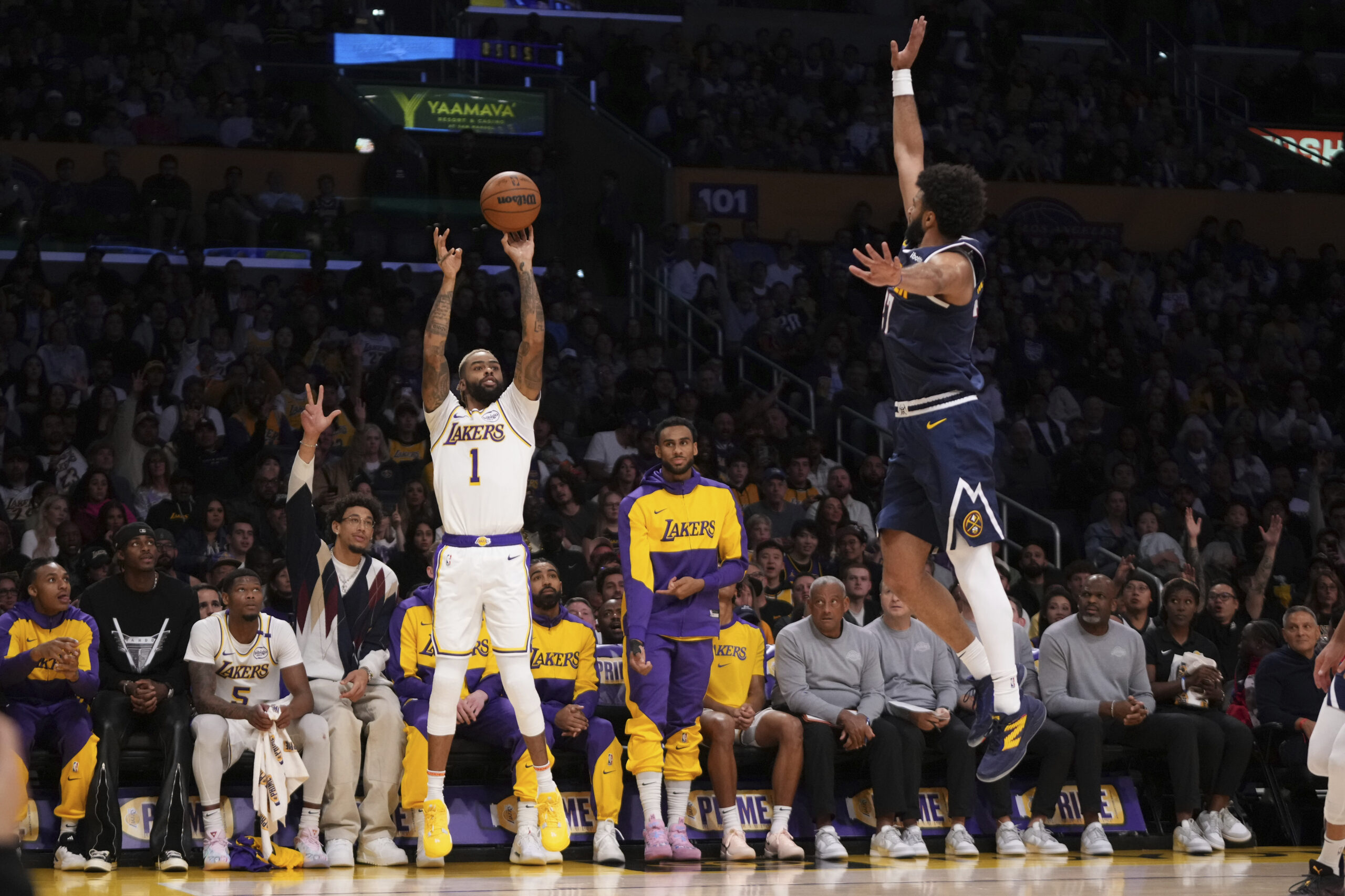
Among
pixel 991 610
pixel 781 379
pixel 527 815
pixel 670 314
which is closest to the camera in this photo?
pixel 991 610

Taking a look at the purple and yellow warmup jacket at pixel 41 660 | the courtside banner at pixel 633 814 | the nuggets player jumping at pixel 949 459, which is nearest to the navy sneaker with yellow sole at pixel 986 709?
the nuggets player jumping at pixel 949 459

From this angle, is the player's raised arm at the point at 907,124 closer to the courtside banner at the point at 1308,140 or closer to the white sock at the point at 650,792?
the white sock at the point at 650,792

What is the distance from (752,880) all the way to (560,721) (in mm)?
1646

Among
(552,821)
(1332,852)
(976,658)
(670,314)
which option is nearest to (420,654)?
(552,821)

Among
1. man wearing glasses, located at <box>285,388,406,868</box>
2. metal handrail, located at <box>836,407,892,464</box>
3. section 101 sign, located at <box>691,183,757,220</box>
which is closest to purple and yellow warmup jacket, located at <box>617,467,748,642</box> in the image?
man wearing glasses, located at <box>285,388,406,868</box>

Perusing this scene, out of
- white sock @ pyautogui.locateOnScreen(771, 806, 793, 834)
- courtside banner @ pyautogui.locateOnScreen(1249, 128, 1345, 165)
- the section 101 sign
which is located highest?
courtside banner @ pyautogui.locateOnScreen(1249, 128, 1345, 165)

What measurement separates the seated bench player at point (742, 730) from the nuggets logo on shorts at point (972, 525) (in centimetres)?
375

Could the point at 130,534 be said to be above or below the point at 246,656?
above

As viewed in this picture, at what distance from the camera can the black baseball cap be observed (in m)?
9.30

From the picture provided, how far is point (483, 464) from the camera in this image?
27.4 ft

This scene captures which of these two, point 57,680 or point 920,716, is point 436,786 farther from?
point 920,716

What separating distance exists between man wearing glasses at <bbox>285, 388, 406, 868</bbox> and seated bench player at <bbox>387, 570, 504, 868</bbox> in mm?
93

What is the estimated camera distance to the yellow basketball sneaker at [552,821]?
855cm

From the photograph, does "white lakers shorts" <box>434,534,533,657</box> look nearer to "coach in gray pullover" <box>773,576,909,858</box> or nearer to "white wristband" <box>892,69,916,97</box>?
"coach in gray pullover" <box>773,576,909,858</box>
